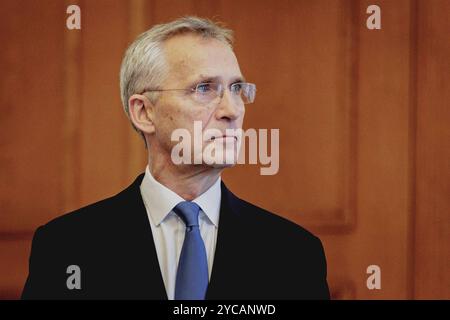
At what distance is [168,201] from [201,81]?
224 millimetres

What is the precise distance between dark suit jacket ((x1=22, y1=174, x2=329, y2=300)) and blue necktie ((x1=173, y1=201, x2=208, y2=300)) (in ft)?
0.07

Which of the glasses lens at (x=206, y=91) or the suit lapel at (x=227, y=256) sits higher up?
the glasses lens at (x=206, y=91)

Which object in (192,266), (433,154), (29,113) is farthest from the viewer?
(433,154)

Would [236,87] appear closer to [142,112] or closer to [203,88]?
[203,88]

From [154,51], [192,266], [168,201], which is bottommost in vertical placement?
[192,266]

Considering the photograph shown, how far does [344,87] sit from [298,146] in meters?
0.17

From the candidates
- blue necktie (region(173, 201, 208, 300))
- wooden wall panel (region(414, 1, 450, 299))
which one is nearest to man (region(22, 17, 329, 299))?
blue necktie (region(173, 201, 208, 300))

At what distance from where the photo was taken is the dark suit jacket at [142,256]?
109 centimetres

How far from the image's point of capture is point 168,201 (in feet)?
3.62

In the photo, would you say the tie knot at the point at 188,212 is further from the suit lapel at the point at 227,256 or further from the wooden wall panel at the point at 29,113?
the wooden wall panel at the point at 29,113

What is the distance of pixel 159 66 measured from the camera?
3.59ft

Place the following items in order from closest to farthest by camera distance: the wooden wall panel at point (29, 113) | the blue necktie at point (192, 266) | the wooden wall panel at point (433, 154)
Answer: the blue necktie at point (192, 266)
the wooden wall panel at point (29, 113)
the wooden wall panel at point (433, 154)

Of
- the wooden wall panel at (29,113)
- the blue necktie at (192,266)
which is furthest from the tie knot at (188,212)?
the wooden wall panel at (29,113)

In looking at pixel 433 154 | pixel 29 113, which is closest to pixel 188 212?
pixel 29 113
